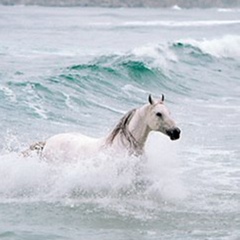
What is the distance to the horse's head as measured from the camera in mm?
10656

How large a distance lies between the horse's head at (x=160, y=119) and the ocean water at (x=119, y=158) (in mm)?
410

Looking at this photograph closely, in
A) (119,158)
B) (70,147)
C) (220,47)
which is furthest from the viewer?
(220,47)

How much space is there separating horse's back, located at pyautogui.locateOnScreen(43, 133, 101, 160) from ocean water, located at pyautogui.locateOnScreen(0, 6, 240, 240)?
0.36 feet

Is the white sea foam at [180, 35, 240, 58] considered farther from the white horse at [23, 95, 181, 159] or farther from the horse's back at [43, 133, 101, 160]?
the white horse at [23, 95, 181, 159]

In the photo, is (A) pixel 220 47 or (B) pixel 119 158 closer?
(B) pixel 119 158

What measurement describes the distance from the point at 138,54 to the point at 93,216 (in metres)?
23.8

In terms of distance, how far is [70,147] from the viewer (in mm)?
11289

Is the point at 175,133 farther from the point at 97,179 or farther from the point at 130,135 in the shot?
the point at 97,179

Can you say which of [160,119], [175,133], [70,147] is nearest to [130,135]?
[160,119]

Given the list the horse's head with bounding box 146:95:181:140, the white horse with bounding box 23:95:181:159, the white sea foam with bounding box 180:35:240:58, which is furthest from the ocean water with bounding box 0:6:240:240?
the white sea foam with bounding box 180:35:240:58

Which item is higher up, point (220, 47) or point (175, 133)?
point (220, 47)

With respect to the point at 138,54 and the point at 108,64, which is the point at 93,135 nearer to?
the point at 108,64

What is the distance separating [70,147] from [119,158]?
2.40 ft

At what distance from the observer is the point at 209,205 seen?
10.7 metres
